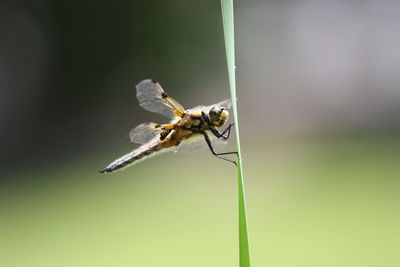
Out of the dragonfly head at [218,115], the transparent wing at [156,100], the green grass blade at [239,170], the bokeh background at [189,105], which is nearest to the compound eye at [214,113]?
the dragonfly head at [218,115]

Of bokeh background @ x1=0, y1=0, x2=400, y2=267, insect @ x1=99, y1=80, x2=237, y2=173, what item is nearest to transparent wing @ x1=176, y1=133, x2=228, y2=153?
insect @ x1=99, y1=80, x2=237, y2=173

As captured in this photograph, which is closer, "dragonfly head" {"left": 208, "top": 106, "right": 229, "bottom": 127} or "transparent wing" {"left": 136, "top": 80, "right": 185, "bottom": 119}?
"dragonfly head" {"left": 208, "top": 106, "right": 229, "bottom": 127}

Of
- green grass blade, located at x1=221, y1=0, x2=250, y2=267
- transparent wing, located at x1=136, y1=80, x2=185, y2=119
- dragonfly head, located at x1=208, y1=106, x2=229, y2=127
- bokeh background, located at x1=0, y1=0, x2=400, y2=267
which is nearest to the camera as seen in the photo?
green grass blade, located at x1=221, y1=0, x2=250, y2=267

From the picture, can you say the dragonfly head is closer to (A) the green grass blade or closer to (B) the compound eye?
(B) the compound eye

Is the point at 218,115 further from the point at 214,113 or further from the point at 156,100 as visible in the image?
the point at 156,100

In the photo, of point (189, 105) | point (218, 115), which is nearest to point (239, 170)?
point (218, 115)
